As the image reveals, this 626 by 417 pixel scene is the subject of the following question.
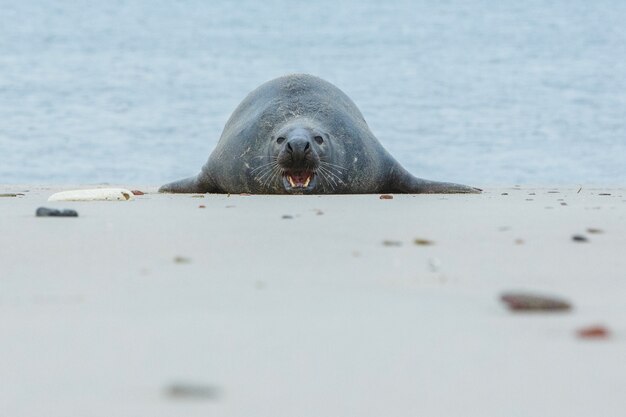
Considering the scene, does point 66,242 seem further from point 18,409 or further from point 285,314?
point 18,409

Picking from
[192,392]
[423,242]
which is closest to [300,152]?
[423,242]

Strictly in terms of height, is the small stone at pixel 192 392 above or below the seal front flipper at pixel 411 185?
above

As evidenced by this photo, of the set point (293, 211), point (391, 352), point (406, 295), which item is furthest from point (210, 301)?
point (293, 211)

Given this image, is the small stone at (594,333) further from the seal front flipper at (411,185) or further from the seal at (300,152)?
the seal front flipper at (411,185)

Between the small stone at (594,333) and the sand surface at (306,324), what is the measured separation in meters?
0.02

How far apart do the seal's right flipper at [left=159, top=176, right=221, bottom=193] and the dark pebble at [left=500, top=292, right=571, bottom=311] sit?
22.9ft

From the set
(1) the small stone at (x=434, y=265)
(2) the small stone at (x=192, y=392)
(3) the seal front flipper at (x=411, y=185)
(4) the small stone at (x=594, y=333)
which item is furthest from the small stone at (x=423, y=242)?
(3) the seal front flipper at (x=411, y=185)

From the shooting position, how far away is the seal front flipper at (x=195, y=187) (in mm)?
9172

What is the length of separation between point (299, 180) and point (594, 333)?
19.4 feet

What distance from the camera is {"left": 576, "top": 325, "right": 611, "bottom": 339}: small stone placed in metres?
1.99

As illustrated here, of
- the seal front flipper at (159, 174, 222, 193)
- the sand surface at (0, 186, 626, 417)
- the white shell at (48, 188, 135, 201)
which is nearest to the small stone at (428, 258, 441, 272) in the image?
the sand surface at (0, 186, 626, 417)

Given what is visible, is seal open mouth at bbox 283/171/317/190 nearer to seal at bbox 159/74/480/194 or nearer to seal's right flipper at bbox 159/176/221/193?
seal at bbox 159/74/480/194

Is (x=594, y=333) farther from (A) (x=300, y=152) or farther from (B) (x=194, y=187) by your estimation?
(B) (x=194, y=187)

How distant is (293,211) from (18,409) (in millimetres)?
4172
